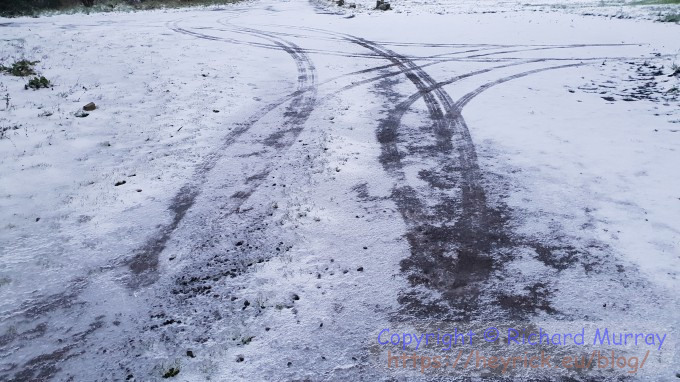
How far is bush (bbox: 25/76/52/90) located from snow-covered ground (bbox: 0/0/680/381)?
248 millimetres

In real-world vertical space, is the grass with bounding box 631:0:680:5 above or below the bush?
above

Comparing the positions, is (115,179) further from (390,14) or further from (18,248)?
(390,14)

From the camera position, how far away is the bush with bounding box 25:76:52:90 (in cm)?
1222

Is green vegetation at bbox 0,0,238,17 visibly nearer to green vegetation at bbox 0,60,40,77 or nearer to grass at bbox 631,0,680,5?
green vegetation at bbox 0,60,40,77

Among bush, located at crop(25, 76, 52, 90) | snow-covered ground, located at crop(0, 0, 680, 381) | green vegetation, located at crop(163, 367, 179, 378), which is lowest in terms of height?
green vegetation, located at crop(163, 367, 179, 378)

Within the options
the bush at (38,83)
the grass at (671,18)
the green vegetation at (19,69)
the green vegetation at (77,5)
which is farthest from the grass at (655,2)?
the green vegetation at (19,69)

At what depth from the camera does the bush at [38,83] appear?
12219 millimetres

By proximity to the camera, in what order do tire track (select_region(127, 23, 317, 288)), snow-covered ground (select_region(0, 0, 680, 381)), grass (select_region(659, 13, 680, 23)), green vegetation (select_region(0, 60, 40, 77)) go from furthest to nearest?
grass (select_region(659, 13, 680, 23))
green vegetation (select_region(0, 60, 40, 77))
tire track (select_region(127, 23, 317, 288))
snow-covered ground (select_region(0, 0, 680, 381))

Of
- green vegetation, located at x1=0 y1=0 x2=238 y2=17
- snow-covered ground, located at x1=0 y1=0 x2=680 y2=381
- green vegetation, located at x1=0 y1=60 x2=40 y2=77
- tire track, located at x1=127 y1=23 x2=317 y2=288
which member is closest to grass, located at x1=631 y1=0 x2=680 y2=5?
snow-covered ground, located at x1=0 y1=0 x2=680 y2=381

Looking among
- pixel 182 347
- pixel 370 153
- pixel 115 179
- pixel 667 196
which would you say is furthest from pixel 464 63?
pixel 182 347

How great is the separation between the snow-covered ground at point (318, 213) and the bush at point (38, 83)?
248mm

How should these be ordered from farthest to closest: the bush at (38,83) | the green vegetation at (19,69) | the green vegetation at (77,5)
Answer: the green vegetation at (77,5) → the green vegetation at (19,69) → the bush at (38,83)

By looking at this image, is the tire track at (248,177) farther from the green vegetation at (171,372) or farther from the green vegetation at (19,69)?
the green vegetation at (19,69)

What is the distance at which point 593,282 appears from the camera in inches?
218
